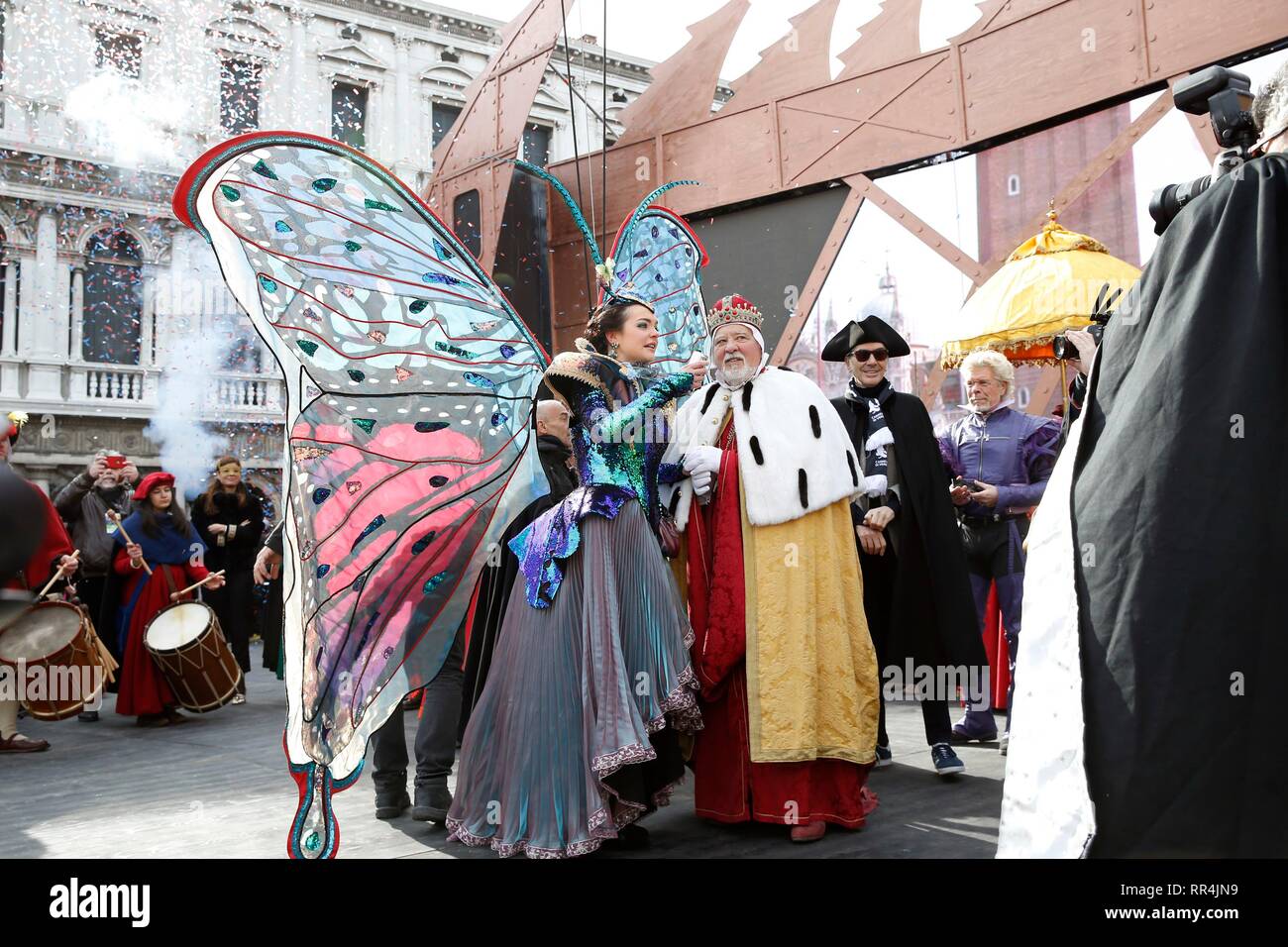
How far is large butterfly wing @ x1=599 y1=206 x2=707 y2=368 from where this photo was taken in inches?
169

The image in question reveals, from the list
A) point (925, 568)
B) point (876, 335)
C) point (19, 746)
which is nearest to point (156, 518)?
point (19, 746)

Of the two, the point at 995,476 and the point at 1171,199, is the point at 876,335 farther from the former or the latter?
the point at 1171,199

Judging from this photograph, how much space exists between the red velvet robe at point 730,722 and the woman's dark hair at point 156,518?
4658mm

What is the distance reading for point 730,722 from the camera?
3.48 metres

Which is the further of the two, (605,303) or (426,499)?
(605,303)

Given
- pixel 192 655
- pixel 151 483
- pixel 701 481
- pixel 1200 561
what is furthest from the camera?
pixel 151 483

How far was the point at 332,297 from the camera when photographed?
288cm

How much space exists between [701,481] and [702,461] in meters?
0.08

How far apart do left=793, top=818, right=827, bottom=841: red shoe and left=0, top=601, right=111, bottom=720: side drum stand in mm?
4467

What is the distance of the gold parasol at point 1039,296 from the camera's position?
18.7 feet

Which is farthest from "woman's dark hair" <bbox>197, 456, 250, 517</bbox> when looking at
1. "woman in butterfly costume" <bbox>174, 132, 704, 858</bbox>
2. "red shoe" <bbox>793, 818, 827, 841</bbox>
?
"red shoe" <bbox>793, 818, 827, 841</bbox>
